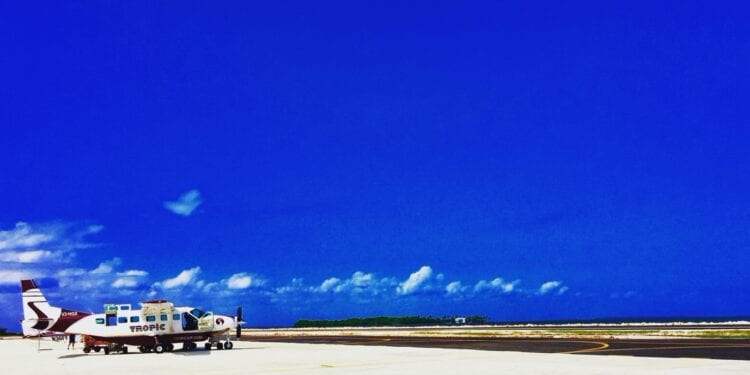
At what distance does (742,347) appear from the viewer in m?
38.7

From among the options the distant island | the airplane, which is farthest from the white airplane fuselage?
the distant island

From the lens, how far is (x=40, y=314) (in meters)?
55.8

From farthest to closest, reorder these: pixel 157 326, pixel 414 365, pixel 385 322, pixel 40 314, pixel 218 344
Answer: pixel 385 322
pixel 40 314
pixel 218 344
pixel 157 326
pixel 414 365

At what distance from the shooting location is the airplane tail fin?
5281 centimetres

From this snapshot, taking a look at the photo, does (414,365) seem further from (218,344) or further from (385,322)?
(385,322)

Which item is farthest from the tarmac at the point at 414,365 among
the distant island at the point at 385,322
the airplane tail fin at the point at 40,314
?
the distant island at the point at 385,322

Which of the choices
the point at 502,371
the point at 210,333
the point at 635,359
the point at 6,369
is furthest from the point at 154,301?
the point at 635,359

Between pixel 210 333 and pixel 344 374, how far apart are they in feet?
74.5

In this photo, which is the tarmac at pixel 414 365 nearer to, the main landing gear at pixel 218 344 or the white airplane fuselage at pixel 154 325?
the white airplane fuselage at pixel 154 325

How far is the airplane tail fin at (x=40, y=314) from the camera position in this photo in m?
52.8

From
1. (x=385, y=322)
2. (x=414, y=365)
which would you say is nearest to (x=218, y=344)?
(x=414, y=365)

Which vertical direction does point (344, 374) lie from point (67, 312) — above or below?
below

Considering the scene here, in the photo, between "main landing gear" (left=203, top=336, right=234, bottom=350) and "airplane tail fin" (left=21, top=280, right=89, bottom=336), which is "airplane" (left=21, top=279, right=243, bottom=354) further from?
"airplane tail fin" (left=21, top=280, right=89, bottom=336)

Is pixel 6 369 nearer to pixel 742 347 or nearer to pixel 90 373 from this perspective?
pixel 90 373
